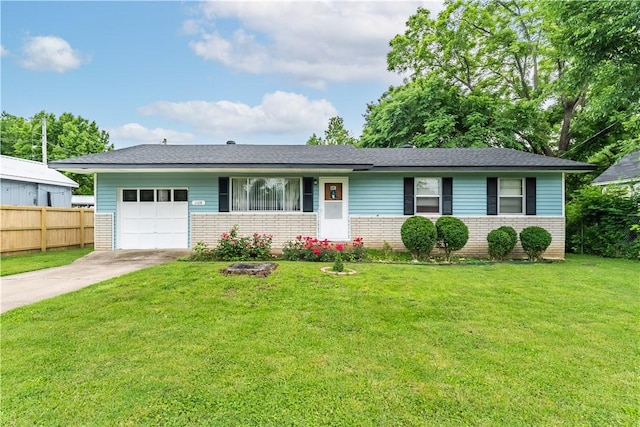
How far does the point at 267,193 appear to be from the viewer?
1080 centimetres

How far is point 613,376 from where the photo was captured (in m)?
2.95

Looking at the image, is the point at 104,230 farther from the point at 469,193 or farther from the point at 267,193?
the point at 469,193

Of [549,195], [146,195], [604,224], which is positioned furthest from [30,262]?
[604,224]

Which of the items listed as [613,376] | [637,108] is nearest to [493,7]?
[637,108]

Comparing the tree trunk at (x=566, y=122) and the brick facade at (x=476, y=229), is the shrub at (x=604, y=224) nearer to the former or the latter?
the brick facade at (x=476, y=229)

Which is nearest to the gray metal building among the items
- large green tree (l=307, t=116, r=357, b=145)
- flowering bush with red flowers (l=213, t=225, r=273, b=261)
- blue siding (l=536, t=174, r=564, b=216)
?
flowering bush with red flowers (l=213, t=225, r=273, b=261)

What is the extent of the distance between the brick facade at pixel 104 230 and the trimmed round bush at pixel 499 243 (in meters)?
11.9

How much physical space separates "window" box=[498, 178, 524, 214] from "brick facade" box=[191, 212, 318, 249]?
628cm

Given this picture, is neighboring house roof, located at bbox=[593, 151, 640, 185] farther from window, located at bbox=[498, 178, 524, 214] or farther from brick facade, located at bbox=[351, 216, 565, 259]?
window, located at bbox=[498, 178, 524, 214]

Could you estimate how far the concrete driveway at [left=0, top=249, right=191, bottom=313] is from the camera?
5.39m

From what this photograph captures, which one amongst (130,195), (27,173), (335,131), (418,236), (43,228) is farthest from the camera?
(335,131)

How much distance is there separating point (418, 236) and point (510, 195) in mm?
3973

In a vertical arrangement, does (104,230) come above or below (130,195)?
below

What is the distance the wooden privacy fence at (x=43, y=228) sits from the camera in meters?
10.3
